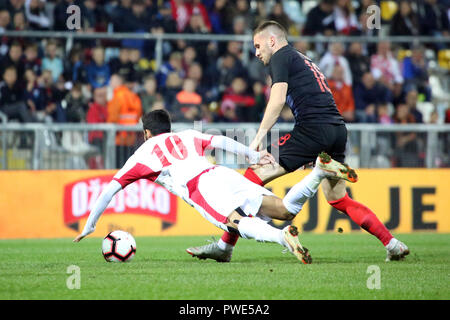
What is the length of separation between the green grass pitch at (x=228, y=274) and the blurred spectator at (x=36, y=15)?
253 inches

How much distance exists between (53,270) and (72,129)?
231 inches

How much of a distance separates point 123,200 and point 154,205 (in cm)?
52

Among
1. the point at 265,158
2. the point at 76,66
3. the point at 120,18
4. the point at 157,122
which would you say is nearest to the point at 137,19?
the point at 120,18

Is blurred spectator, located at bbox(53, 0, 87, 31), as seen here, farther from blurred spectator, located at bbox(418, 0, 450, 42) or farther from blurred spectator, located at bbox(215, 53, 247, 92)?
blurred spectator, located at bbox(418, 0, 450, 42)

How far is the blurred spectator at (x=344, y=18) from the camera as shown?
1733 cm

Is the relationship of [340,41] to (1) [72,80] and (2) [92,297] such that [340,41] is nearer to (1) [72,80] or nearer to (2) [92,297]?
(1) [72,80]

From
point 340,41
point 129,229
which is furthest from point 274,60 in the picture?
point 340,41

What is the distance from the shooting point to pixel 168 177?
764 centimetres

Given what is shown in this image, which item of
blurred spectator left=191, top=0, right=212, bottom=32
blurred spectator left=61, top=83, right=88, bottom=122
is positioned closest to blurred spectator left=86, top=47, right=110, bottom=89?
blurred spectator left=61, top=83, right=88, bottom=122

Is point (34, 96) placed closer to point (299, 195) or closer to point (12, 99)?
point (12, 99)

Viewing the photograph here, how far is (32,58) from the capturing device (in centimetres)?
1476

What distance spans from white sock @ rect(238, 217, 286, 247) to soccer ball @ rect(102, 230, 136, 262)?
133 cm

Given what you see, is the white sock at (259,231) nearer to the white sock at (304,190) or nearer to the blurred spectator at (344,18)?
the white sock at (304,190)

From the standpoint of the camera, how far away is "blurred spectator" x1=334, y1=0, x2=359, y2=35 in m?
17.3
